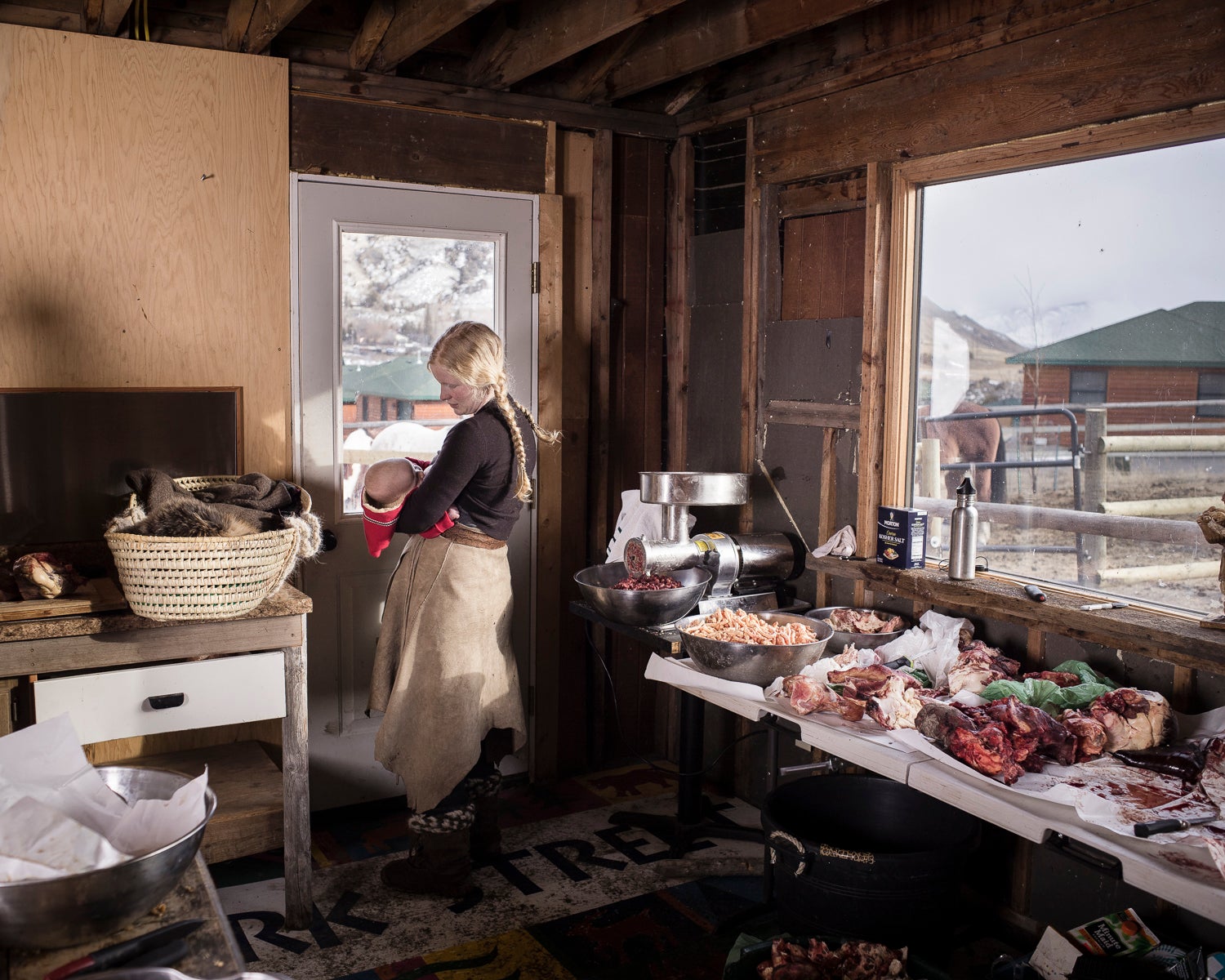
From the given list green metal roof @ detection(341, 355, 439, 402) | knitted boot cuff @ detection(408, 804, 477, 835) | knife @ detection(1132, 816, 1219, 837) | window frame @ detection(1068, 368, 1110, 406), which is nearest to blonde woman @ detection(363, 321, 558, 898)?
knitted boot cuff @ detection(408, 804, 477, 835)

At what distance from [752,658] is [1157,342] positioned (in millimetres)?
1365

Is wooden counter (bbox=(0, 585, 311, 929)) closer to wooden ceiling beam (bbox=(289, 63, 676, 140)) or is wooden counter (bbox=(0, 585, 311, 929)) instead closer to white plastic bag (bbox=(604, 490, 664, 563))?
white plastic bag (bbox=(604, 490, 664, 563))

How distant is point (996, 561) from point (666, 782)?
177cm

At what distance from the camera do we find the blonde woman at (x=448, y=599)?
10.7 ft

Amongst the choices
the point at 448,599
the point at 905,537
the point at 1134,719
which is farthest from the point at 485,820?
the point at 1134,719

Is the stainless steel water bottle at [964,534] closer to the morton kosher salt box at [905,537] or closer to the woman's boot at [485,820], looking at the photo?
the morton kosher salt box at [905,537]

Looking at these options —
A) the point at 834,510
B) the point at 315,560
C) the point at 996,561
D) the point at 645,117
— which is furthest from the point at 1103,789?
the point at 645,117

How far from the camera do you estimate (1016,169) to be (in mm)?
3037

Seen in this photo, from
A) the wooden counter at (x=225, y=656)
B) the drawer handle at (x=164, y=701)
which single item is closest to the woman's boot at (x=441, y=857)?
the wooden counter at (x=225, y=656)

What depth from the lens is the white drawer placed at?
281 centimetres

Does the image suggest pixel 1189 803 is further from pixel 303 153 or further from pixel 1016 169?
pixel 303 153

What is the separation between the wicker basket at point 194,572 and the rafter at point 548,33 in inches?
68.9

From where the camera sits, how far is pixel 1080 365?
2980 mm

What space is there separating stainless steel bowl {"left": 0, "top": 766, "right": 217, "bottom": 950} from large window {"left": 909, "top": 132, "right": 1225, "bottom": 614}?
2.46 meters
